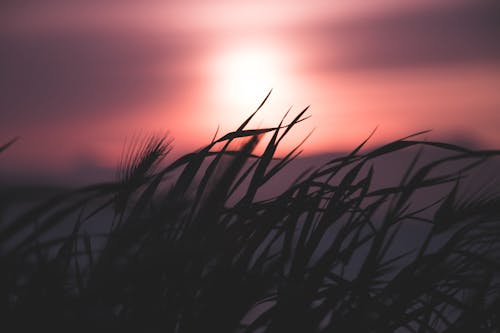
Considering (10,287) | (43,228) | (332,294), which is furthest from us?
(332,294)

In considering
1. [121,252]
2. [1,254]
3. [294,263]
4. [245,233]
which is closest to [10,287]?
[1,254]

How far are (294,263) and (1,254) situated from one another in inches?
22.6

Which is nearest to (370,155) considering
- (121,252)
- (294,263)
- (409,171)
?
(409,171)

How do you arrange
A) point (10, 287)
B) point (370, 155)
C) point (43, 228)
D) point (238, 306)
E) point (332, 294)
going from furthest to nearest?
point (370, 155) → point (332, 294) → point (238, 306) → point (10, 287) → point (43, 228)

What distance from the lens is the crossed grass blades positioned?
0.80m

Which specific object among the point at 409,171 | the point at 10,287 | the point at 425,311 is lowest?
the point at 425,311

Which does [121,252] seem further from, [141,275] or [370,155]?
[370,155]

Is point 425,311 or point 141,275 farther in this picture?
point 425,311

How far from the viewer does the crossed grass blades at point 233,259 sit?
80cm

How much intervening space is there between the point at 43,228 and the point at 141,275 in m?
0.26

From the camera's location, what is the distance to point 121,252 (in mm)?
751

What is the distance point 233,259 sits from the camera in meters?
1.14

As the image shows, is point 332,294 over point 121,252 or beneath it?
beneath

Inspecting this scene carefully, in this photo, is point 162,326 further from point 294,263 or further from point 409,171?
point 409,171
